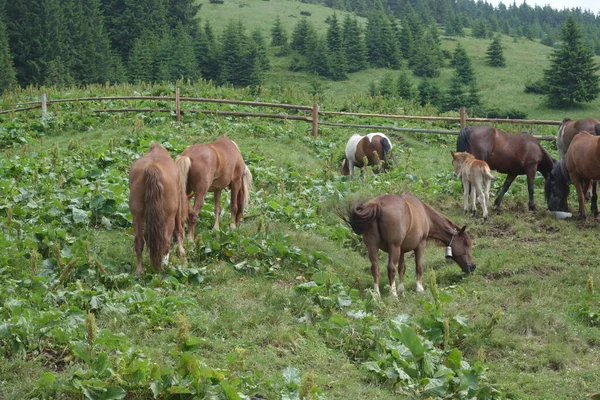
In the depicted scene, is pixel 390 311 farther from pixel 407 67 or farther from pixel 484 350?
pixel 407 67

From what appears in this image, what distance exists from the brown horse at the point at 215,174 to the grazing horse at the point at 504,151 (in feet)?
18.0

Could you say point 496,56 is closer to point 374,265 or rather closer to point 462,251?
point 462,251

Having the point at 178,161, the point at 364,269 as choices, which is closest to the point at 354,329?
the point at 364,269

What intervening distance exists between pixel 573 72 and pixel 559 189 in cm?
3293

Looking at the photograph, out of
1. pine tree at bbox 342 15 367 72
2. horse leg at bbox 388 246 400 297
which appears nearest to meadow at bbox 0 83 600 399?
horse leg at bbox 388 246 400 297

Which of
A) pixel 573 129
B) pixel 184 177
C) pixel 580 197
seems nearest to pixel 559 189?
pixel 580 197

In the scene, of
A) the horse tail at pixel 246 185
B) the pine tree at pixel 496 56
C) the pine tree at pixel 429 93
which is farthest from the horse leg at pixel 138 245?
the pine tree at pixel 496 56

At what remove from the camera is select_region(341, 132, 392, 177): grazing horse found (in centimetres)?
1820

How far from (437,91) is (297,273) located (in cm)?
3417

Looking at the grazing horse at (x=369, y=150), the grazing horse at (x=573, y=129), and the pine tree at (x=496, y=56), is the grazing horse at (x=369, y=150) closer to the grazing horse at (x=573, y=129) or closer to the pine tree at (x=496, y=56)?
the grazing horse at (x=573, y=129)

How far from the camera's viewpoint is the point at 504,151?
50.1 ft

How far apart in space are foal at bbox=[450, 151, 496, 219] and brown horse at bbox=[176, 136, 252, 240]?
15.2ft

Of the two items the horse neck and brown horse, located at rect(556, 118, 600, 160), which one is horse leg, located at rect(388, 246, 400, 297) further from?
brown horse, located at rect(556, 118, 600, 160)

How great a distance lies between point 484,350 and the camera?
784 cm
